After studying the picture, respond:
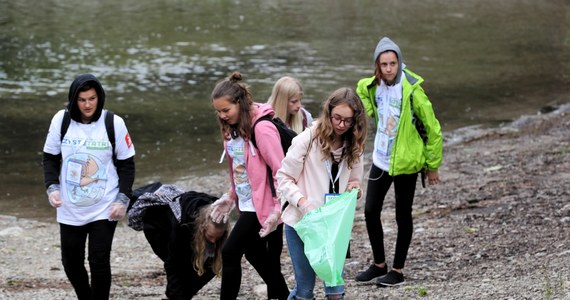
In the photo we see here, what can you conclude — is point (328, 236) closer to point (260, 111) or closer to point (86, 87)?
point (260, 111)

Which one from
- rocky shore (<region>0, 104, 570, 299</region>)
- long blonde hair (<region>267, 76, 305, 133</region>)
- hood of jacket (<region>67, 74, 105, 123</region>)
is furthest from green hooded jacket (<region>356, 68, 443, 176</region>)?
hood of jacket (<region>67, 74, 105, 123</region>)

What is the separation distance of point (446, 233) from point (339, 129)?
404 centimetres

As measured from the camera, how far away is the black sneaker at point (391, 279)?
25.0 feet

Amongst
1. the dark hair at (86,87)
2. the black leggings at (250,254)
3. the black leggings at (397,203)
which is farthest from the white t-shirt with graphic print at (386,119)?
the dark hair at (86,87)

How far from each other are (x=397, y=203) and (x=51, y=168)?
8.81ft

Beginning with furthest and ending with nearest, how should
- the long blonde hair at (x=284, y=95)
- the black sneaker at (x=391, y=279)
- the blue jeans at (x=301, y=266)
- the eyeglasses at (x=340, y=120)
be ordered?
1. the black sneaker at (x=391, y=279)
2. the long blonde hair at (x=284, y=95)
3. the blue jeans at (x=301, y=266)
4. the eyeglasses at (x=340, y=120)

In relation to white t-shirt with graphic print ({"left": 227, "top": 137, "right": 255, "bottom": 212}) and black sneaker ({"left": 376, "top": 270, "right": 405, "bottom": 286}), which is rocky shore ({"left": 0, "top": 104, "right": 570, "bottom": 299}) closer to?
black sneaker ({"left": 376, "top": 270, "right": 405, "bottom": 286})

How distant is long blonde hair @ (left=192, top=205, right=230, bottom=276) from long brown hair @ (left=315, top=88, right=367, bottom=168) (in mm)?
1067

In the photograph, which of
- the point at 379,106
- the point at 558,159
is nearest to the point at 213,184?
the point at 558,159

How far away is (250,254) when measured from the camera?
654cm

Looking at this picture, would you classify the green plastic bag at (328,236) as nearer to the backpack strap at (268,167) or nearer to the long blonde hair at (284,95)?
the backpack strap at (268,167)

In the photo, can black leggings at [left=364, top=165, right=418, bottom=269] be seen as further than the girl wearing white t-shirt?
Yes

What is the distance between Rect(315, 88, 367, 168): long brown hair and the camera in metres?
5.84

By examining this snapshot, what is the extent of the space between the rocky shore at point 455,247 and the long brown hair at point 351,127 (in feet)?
4.92
